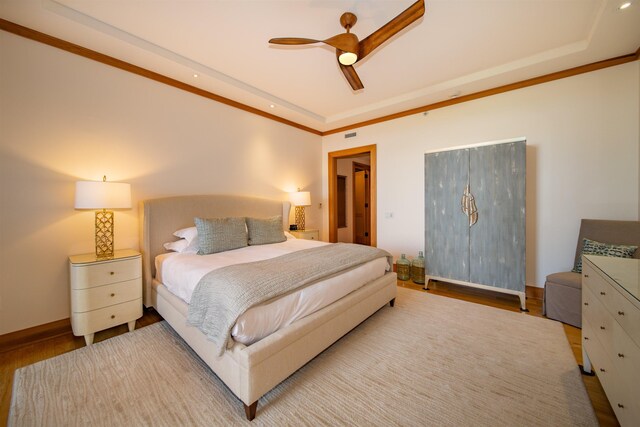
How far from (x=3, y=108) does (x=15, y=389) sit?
2.18 metres

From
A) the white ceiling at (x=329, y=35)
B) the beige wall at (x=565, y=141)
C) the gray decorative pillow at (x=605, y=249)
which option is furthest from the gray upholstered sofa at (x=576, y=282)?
the white ceiling at (x=329, y=35)

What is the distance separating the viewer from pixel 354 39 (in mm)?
1925

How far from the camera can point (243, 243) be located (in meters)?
2.96

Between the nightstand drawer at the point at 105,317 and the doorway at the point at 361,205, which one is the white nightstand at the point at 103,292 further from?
the doorway at the point at 361,205

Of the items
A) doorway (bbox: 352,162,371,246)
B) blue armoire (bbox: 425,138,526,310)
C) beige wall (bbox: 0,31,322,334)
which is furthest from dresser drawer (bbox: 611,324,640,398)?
doorway (bbox: 352,162,371,246)

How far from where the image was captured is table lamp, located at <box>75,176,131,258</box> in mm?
2131

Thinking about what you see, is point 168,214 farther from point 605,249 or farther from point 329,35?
point 605,249

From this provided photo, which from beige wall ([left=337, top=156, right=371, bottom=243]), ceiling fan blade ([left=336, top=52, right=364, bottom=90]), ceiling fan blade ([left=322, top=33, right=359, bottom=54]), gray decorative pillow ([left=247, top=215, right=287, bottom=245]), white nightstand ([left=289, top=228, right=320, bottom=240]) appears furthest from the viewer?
beige wall ([left=337, top=156, right=371, bottom=243])

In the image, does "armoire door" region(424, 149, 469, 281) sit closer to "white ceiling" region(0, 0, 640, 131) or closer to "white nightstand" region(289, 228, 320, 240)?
"white ceiling" region(0, 0, 640, 131)

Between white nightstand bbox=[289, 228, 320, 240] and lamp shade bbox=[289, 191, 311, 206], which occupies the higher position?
lamp shade bbox=[289, 191, 311, 206]

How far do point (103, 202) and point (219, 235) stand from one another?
1.05m

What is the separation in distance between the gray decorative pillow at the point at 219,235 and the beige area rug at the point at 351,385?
89 cm

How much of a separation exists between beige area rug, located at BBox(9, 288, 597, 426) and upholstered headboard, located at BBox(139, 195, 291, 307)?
0.73m

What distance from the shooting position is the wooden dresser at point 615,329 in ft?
3.39
